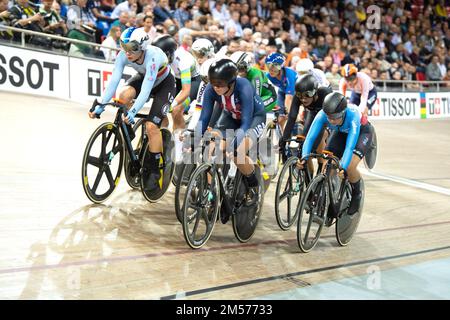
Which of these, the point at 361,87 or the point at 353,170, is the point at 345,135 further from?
the point at 361,87

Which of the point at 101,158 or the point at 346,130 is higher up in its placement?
the point at 346,130

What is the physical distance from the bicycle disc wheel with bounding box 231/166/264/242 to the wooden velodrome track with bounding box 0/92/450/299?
0.10 metres

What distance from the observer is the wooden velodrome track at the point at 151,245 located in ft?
10.9

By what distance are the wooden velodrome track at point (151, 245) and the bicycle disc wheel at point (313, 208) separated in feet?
0.38

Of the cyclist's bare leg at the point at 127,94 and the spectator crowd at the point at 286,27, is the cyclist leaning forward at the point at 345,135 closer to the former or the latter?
the cyclist's bare leg at the point at 127,94

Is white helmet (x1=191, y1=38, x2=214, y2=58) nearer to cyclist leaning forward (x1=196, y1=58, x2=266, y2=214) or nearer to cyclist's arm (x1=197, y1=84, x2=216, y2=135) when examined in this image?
cyclist leaning forward (x1=196, y1=58, x2=266, y2=214)

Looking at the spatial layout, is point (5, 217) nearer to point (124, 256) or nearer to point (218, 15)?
point (124, 256)

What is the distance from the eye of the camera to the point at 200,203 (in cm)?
388

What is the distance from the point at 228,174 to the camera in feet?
14.0

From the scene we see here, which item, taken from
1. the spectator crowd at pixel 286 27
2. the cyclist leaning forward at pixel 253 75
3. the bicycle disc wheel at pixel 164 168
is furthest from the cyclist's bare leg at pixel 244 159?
the spectator crowd at pixel 286 27

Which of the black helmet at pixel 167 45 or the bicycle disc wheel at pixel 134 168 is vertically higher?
the black helmet at pixel 167 45

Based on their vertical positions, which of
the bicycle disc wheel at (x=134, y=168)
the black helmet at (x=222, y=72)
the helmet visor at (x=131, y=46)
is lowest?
the bicycle disc wheel at (x=134, y=168)

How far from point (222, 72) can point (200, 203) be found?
0.87m

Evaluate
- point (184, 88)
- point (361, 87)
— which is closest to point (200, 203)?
point (184, 88)
